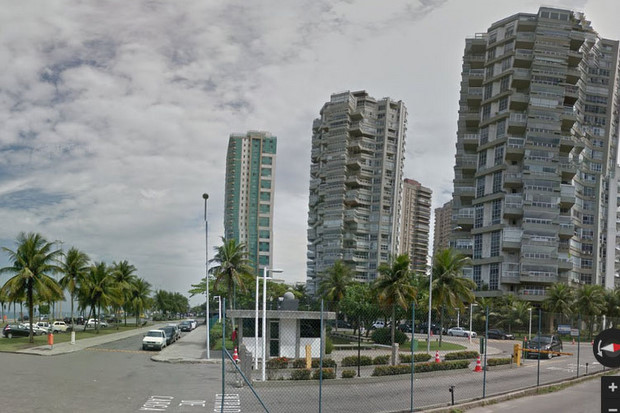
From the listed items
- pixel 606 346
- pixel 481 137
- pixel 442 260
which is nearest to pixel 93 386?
pixel 606 346

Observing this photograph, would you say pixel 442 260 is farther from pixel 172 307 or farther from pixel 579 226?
pixel 172 307

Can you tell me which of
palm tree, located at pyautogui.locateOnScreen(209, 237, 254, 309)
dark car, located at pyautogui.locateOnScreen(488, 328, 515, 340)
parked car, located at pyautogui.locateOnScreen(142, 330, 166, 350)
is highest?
palm tree, located at pyautogui.locateOnScreen(209, 237, 254, 309)

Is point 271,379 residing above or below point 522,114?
below

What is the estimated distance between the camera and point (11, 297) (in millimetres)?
45969

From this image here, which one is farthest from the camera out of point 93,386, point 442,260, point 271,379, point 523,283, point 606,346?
point 523,283

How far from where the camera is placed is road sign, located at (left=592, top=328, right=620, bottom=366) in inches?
289

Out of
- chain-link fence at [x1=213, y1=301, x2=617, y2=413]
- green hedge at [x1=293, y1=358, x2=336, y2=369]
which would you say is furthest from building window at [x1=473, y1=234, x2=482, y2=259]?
green hedge at [x1=293, y1=358, x2=336, y2=369]

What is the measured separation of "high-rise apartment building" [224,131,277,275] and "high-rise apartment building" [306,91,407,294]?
25193 mm

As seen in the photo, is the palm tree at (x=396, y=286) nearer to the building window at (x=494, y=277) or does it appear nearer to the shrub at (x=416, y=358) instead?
the shrub at (x=416, y=358)

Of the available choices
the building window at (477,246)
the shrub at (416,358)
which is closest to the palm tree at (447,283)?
the shrub at (416,358)

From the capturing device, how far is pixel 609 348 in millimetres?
7379

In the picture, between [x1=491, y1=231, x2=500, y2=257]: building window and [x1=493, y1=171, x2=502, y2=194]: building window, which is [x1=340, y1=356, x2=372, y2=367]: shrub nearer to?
[x1=491, y1=231, x2=500, y2=257]: building window

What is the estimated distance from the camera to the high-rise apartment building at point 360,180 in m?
133

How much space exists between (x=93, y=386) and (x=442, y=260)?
35758mm
